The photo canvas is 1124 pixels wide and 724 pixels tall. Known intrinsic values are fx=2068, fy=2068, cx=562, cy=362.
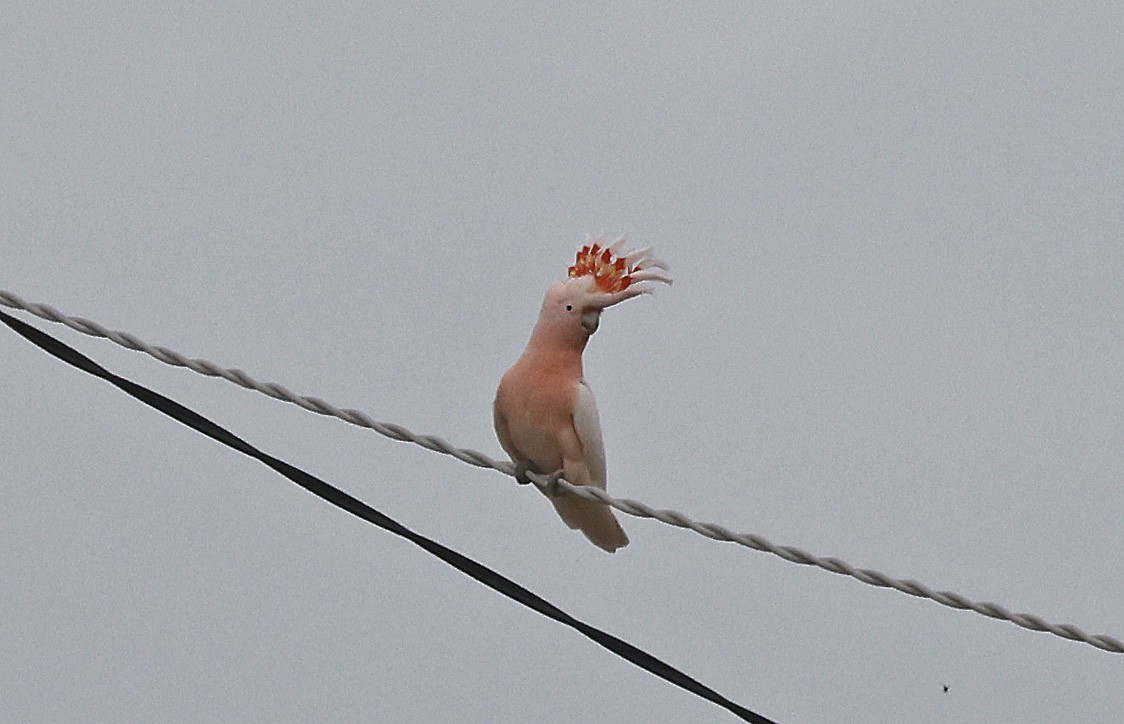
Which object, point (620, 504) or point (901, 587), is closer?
point (901, 587)

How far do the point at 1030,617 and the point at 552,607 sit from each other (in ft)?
2.93

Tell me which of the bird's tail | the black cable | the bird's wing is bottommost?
the black cable

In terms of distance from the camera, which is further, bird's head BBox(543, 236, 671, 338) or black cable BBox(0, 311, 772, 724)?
bird's head BBox(543, 236, 671, 338)

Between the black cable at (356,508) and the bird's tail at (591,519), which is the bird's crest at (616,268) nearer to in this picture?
the bird's tail at (591,519)

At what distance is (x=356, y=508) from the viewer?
4.02 metres

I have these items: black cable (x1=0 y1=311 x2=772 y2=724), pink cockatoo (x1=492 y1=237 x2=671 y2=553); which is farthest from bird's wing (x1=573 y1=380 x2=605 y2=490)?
black cable (x1=0 y1=311 x2=772 y2=724)

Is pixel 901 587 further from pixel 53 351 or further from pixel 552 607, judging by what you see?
pixel 53 351

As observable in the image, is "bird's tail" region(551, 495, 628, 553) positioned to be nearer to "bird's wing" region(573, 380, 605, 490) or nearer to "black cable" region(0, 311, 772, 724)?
"bird's wing" region(573, 380, 605, 490)

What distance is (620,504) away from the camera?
13.8 ft

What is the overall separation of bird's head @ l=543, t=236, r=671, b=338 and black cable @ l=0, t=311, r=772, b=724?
5.20 ft

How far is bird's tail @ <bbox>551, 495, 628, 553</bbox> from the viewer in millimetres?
5605

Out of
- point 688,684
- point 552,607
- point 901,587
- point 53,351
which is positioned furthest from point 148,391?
point 901,587

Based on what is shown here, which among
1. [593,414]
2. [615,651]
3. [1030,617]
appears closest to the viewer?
[1030,617]

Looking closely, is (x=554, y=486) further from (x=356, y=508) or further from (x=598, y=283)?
(x=356, y=508)
